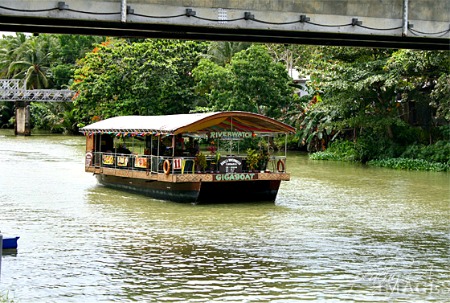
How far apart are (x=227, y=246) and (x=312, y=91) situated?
1233 inches

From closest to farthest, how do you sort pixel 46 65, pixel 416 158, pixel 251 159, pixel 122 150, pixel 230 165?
pixel 230 165
pixel 251 159
pixel 122 150
pixel 416 158
pixel 46 65

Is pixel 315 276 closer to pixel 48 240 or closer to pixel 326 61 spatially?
pixel 48 240

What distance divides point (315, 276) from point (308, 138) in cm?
3166

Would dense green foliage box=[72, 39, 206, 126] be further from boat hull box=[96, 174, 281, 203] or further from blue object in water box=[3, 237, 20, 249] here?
blue object in water box=[3, 237, 20, 249]

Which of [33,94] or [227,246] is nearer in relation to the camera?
[227,246]

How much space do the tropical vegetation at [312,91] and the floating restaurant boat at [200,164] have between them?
1040cm

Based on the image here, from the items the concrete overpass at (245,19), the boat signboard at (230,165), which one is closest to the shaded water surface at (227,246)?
the boat signboard at (230,165)

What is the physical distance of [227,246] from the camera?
1547 cm

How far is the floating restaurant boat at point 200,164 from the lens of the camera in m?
21.5

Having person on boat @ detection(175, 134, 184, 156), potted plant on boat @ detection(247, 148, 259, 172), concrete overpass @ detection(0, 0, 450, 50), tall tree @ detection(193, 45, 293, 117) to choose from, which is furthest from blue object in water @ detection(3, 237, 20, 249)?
tall tree @ detection(193, 45, 293, 117)

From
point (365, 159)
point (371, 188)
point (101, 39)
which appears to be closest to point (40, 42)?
point (101, 39)

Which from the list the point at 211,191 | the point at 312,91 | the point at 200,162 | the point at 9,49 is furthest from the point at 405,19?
the point at 9,49

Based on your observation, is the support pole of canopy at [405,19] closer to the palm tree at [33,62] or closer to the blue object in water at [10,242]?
the blue object in water at [10,242]

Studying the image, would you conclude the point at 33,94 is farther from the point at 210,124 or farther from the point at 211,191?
the point at 211,191
